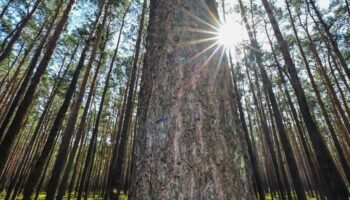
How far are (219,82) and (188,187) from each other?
1.51 feet

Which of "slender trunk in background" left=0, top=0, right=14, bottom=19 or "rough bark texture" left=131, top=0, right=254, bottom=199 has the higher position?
"slender trunk in background" left=0, top=0, right=14, bottom=19

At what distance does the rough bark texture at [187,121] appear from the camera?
0.80 metres

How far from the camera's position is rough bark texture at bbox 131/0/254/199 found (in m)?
0.80

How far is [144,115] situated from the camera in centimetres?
98

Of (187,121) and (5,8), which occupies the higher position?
(5,8)

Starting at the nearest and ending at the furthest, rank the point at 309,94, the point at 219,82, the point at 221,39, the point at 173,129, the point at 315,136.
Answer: the point at 173,129
the point at 219,82
the point at 221,39
the point at 315,136
the point at 309,94

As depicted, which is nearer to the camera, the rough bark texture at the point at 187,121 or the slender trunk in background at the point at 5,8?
Answer: the rough bark texture at the point at 187,121

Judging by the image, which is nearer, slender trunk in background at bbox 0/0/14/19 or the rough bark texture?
the rough bark texture

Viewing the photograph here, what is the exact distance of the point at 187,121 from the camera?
89 cm

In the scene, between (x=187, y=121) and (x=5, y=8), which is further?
(x=5, y=8)

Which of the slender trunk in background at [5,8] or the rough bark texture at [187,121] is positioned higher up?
the slender trunk in background at [5,8]

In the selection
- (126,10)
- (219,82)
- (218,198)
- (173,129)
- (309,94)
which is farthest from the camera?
(309,94)

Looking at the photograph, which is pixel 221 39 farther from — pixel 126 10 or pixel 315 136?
pixel 126 10

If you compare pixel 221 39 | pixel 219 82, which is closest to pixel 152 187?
pixel 219 82
